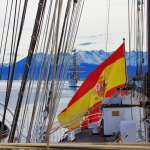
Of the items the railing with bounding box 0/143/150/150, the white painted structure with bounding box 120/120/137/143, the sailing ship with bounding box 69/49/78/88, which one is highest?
the sailing ship with bounding box 69/49/78/88

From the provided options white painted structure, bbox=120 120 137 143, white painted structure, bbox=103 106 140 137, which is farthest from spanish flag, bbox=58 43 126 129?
white painted structure, bbox=103 106 140 137

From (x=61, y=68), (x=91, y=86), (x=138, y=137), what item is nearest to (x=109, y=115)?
(x=138, y=137)

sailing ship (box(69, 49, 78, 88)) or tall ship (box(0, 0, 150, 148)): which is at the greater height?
sailing ship (box(69, 49, 78, 88))

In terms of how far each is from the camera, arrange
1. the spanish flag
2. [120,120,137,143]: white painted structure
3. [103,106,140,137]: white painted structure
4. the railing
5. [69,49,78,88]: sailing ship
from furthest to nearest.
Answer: [69,49,78,88]: sailing ship < [103,106,140,137]: white painted structure < [120,120,137,143]: white painted structure < the spanish flag < the railing

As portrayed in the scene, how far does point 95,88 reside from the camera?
21.2 feet

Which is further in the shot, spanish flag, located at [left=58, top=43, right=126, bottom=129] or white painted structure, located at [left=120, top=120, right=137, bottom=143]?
white painted structure, located at [left=120, top=120, right=137, bottom=143]

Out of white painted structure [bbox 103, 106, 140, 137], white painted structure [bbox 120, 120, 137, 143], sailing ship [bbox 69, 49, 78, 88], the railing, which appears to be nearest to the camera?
the railing

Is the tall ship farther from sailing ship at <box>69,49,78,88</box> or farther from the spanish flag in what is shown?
sailing ship at <box>69,49,78,88</box>

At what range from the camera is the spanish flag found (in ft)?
19.6

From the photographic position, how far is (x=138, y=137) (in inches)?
403

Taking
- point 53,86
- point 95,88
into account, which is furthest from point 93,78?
point 53,86

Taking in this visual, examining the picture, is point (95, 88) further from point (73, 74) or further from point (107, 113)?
point (73, 74)

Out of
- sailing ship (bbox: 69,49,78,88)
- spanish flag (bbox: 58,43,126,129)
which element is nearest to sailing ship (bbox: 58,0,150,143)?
spanish flag (bbox: 58,43,126,129)

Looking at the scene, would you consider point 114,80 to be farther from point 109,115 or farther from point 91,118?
point 109,115
